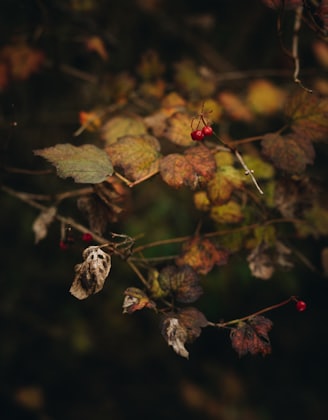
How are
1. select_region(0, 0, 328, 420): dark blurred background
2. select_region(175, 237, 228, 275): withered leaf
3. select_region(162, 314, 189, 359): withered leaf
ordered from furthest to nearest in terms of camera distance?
select_region(0, 0, 328, 420): dark blurred background
select_region(175, 237, 228, 275): withered leaf
select_region(162, 314, 189, 359): withered leaf

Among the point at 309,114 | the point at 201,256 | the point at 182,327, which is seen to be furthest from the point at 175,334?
the point at 309,114

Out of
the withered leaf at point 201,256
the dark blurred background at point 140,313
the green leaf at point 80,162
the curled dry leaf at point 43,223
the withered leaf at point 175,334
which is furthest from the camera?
the dark blurred background at point 140,313

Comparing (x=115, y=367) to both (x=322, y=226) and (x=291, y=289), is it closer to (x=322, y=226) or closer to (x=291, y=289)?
(x=291, y=289)

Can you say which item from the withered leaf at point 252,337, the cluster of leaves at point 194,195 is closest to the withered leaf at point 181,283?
the cluster of leaves at point 194,195

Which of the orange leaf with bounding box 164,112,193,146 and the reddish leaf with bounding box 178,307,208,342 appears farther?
the orange leaf with bounding box 164,112,193,146

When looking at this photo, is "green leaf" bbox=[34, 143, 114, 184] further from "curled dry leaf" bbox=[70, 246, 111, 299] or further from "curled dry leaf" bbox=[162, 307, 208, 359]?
"curled dry leaf" bbox=[162, 307, 208, 359]

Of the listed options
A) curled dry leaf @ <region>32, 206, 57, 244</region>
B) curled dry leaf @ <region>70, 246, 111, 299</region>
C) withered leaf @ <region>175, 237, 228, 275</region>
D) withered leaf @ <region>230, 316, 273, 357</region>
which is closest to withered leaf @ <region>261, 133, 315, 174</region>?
withered leaf @ <region>175, 237, 228, 275</region>

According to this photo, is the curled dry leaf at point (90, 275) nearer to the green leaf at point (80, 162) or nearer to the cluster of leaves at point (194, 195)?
the cluster of leaves at point (194, 195)

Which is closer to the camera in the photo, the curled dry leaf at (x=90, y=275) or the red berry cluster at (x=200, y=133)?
the curled dry leaf at (x=90, y=275)
